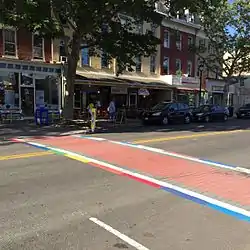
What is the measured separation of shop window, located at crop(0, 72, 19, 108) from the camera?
24886mm

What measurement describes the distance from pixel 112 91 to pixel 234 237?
27839 mm

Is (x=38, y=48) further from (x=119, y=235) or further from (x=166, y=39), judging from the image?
(x=119, y=235)

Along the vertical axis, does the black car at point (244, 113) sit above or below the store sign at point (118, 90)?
below

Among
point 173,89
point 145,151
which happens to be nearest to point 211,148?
point 145,151

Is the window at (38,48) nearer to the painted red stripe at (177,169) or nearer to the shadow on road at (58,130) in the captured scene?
the shadow on road at (58,130)

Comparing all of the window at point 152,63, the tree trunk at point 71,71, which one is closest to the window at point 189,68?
the window at point 152,63

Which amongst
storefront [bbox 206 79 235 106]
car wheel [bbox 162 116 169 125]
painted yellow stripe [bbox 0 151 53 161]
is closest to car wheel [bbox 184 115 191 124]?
car wheel [bbox 162 116 169 125]

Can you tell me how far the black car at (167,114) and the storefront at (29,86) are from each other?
23.7 feet

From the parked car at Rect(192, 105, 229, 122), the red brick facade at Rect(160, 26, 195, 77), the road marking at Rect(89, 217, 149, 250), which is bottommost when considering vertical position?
the road marking at Rect(89, 217, 149, 250)

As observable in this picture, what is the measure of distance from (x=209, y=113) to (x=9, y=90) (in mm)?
14741

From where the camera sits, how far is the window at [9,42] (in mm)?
25016

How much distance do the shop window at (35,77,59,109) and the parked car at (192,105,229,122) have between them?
10338mm

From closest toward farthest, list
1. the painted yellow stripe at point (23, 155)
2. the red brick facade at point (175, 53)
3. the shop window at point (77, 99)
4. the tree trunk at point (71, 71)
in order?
the painted yellow stripe at point (23, 155), the tree trunk at point (71, 71), the shop window at point (77, 99), the red brick facade at point (175, 53)

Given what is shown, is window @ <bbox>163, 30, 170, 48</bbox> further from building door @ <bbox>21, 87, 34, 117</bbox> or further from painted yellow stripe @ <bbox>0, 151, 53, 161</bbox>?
painted yellow stripe @ <bbox>0, 151, 53, 161</bbox>
